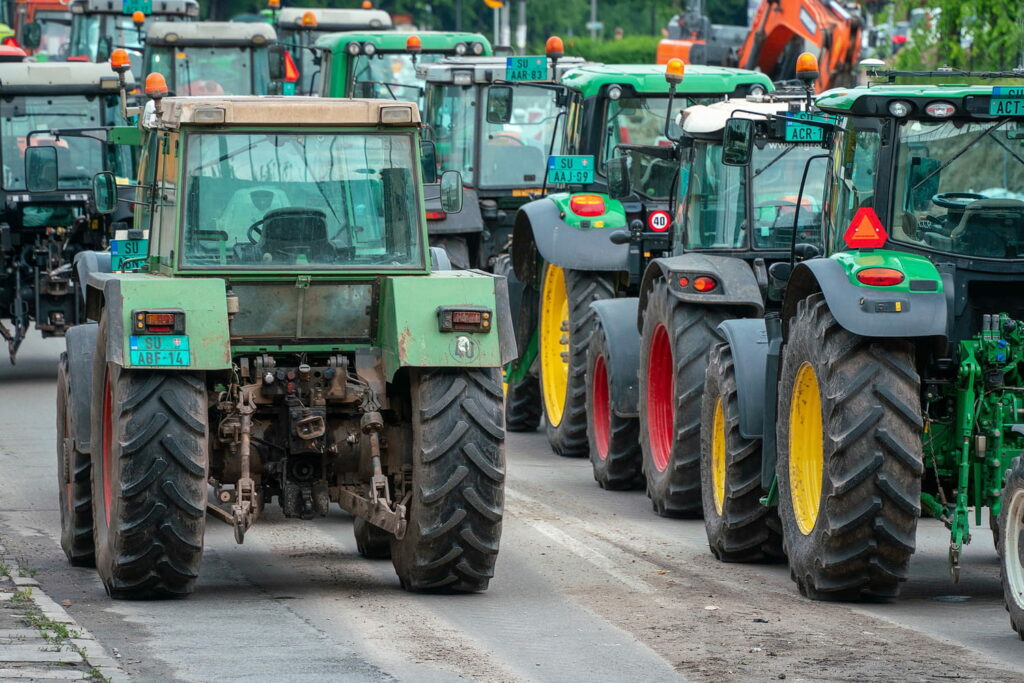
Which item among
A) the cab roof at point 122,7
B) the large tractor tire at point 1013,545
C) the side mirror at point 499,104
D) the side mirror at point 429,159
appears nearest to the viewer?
the large tractor tire at point 1013,545

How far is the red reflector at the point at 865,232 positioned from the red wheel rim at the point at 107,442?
335cm

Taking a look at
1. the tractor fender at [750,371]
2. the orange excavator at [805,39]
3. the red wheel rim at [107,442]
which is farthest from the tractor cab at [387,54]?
the red wheel rim at [107,442]

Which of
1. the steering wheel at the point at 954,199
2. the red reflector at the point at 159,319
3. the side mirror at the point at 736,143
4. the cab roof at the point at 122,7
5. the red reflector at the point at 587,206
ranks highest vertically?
the cab roof at the point at 122,7

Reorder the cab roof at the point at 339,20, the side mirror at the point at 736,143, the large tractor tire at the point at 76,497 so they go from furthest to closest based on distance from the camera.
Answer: the cab roof at the point at 339,20, the side mirror at the point at 736,143, the large tractor tire at the point at 76,497

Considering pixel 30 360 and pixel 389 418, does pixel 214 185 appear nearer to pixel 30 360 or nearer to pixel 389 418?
pixel 389 418

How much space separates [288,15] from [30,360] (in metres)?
14.1

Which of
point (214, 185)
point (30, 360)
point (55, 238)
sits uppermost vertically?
point (214, 185)

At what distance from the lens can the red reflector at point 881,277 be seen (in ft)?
28.4

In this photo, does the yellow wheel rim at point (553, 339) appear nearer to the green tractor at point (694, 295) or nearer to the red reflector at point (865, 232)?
the green tractor at point (694, 295)

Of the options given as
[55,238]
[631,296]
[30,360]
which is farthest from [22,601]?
[30,360]

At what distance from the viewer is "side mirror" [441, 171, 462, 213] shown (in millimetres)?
10336

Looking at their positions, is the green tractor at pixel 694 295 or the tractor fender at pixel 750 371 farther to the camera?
the green tractor at pixel 694 295

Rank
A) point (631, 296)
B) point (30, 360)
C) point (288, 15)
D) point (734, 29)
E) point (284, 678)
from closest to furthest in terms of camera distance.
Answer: point (284, 678) → point (631, 296) → point (30, 360) → point (288, 15) → point (734, 29)

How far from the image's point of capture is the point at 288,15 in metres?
32.8
